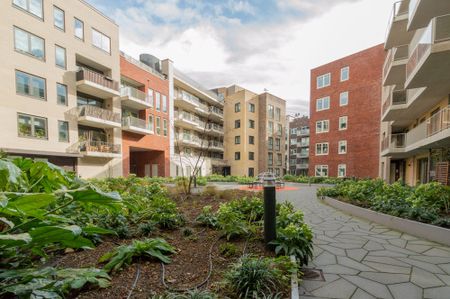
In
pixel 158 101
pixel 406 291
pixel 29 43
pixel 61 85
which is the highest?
pixel 29 43

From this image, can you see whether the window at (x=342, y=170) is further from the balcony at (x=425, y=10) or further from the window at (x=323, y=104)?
the balcony at (x=425, y=10)

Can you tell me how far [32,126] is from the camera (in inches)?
540

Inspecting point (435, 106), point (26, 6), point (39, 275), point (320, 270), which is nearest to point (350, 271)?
point (320, 270)

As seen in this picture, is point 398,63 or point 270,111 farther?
point 270,111

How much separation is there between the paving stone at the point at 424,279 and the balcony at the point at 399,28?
14.7m

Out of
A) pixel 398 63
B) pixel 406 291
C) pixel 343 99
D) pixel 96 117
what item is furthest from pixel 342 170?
pixel 96 117

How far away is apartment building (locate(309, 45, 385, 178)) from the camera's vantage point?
2198 centimetres

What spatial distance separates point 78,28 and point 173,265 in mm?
20690

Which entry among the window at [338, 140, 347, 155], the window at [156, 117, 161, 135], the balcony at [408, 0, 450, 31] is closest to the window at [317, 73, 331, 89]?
the window at [338, 140, 347, 155]

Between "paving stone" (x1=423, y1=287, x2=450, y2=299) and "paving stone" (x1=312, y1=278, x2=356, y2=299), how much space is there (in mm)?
→ 848

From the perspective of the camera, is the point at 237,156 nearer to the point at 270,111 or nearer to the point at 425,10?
the point at 270,111

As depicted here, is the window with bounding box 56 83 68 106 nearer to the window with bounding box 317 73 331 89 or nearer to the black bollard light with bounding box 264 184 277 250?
the black bollard light with bounding box 264 184 277 250

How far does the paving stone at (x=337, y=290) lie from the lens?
2.58 m

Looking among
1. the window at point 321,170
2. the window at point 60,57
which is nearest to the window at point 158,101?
the window at point 60,57
